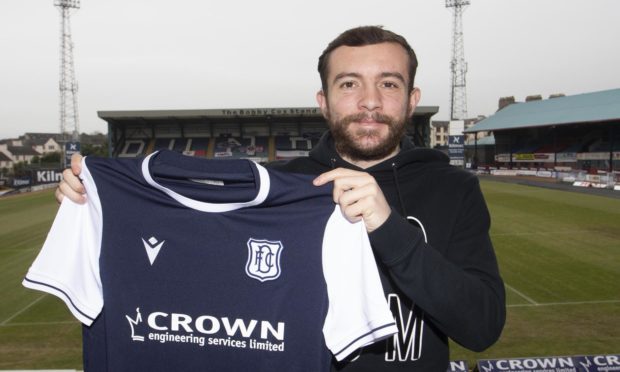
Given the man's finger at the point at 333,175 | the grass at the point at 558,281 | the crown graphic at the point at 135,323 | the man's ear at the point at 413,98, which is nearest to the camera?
the man's finger at the point at 333,175

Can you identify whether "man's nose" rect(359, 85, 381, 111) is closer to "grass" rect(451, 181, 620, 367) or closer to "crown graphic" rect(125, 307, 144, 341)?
"crown graphic" rect(125, 307, 144, 341)

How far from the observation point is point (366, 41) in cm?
213

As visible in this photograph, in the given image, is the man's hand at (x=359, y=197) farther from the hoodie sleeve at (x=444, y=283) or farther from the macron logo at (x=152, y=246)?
the macron logo at (x=152, y=246)

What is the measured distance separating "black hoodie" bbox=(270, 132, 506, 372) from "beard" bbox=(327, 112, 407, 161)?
0.31 ft

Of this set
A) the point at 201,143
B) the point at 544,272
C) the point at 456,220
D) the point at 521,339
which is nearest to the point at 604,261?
the point at 544,272

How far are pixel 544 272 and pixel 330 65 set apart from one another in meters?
10.6

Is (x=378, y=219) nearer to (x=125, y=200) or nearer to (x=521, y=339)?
(x=125, y=200)

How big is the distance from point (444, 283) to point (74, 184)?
6.03ft

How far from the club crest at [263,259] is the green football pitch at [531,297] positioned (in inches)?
211

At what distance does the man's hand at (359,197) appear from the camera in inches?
68.4

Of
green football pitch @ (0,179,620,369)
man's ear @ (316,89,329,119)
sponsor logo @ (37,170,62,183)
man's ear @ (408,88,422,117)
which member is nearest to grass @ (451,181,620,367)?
green football pitch @ (0,179,620,369)

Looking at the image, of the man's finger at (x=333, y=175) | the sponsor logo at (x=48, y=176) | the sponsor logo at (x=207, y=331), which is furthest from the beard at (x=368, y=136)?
the sponsor logo at (x=48, y=176)

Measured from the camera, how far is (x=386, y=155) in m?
2.32

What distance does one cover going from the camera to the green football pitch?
22.0 ft
